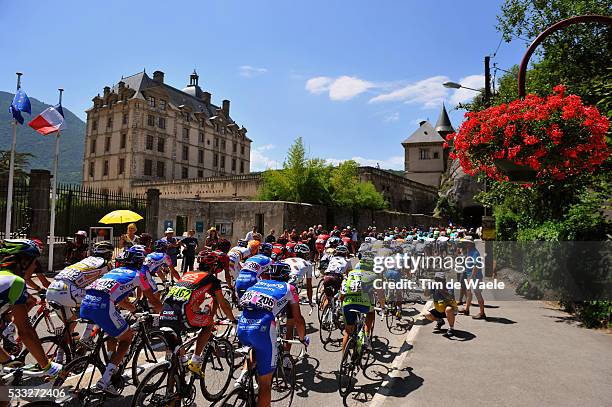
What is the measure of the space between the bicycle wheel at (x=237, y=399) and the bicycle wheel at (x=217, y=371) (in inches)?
43.3

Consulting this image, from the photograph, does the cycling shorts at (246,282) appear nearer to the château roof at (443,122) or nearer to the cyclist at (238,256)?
the cyclist at (238,256)

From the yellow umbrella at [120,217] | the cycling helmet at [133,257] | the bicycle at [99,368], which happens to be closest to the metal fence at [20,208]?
the yellow umbrella at [120,217]

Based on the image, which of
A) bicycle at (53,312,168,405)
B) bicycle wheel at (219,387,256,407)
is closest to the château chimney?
bicycle at (53,312,168,405)

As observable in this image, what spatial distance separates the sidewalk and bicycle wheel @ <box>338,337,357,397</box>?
1.48ft

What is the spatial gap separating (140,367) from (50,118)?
12565mm

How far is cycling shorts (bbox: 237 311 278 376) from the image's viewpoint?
14.0 ft

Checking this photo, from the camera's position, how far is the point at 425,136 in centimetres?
6619

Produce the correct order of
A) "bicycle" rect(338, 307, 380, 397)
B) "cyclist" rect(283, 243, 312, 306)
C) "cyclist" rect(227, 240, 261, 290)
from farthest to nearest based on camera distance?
"cyclist" rect(227, 240, 261, 290) < "cyclist" rect(283, 243, 312, 306) < "bicycle" rect(338, 307, 380, 397)

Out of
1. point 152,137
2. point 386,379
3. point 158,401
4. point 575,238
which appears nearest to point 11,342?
point 158,401

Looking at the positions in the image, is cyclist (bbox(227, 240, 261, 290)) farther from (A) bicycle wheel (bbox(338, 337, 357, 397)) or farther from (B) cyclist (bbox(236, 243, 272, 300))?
(A) bicycle wheel (bbox(338, 337, 357, 397))

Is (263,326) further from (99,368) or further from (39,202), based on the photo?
(39,202)

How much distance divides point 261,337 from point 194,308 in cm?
122

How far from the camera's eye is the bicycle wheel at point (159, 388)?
4195mm

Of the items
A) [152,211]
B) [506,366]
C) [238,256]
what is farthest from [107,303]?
[152,211]
